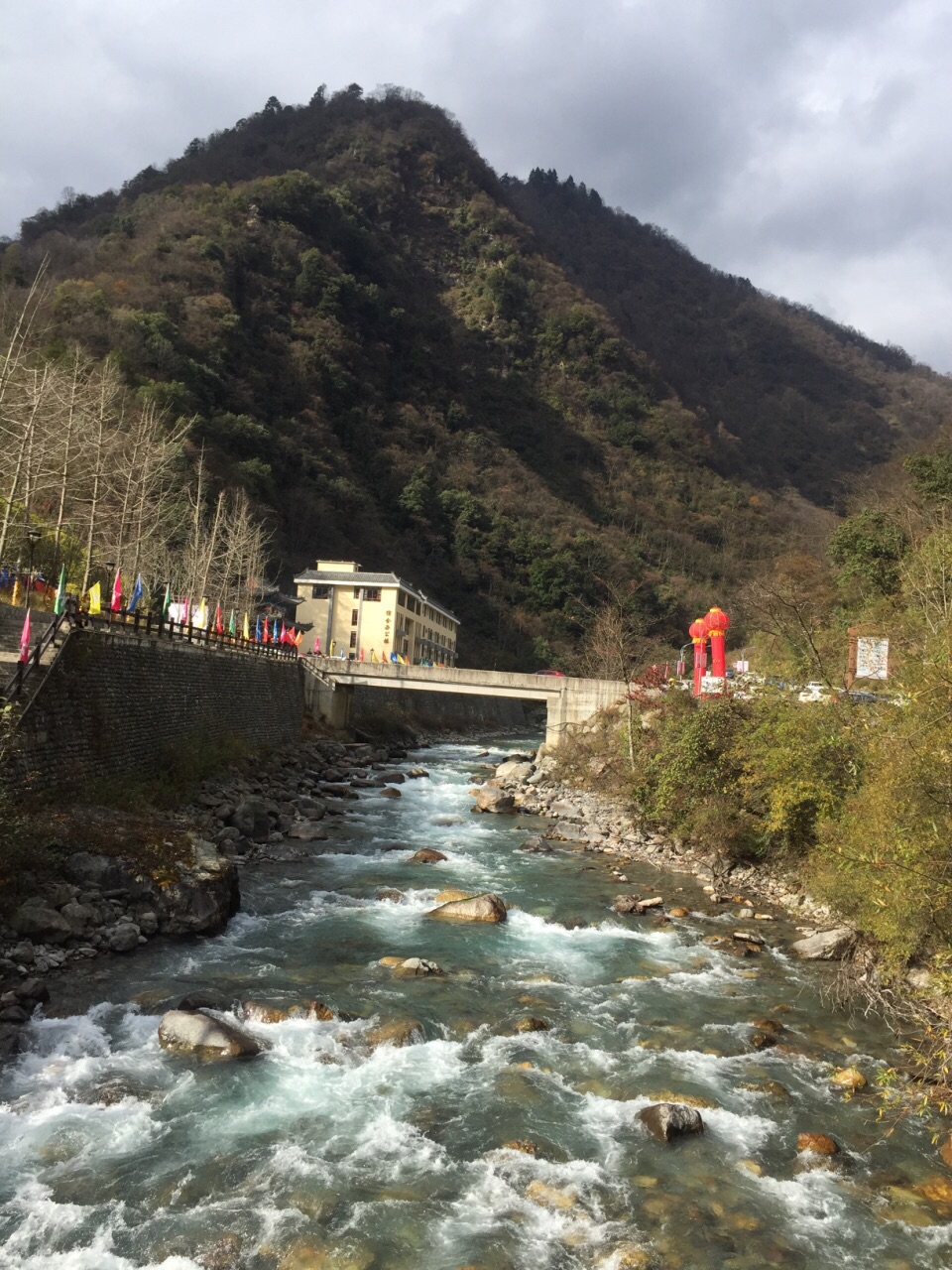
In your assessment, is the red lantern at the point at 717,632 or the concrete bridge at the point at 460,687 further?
the concrete bridge at the point at 460,687

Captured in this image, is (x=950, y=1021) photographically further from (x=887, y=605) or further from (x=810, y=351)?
(x=810, y=351)

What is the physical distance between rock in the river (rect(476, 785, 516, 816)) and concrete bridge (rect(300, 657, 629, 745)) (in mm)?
6433

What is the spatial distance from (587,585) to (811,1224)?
255 feet

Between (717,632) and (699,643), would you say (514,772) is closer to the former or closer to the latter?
(699,643)

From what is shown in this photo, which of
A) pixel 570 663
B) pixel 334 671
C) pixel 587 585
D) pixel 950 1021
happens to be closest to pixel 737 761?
pixel 950 1021

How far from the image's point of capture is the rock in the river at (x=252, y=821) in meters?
18.1

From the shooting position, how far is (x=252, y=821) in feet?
60.6

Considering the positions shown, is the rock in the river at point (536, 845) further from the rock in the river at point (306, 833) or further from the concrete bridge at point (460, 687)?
the concrete bridge at point (460, 687)

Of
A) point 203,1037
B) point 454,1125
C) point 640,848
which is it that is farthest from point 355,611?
point 454,1125

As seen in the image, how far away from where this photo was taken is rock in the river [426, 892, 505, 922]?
13945 mm

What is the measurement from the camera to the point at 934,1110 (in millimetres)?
8234

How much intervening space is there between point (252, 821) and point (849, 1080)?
13676mm

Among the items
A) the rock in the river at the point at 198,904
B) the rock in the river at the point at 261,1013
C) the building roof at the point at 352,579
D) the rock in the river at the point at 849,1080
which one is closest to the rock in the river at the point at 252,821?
the rock in the river at the point at 198,904

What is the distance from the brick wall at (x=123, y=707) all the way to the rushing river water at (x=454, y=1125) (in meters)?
4.98
